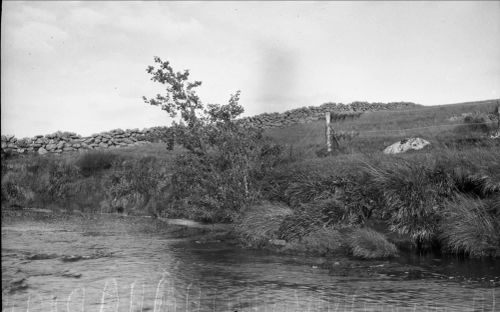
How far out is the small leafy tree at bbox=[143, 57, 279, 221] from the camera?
17.1m

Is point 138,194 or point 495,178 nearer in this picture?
point 495,178

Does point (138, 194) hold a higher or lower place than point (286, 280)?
higher

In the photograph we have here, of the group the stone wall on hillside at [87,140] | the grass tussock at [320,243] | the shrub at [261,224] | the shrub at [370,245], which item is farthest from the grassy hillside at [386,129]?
the shrub at [370,245]

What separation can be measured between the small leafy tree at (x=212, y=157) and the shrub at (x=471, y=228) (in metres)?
5.97

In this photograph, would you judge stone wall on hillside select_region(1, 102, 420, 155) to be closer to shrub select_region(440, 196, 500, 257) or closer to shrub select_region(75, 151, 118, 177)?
shrub select_region(75, 151, 118, 177)

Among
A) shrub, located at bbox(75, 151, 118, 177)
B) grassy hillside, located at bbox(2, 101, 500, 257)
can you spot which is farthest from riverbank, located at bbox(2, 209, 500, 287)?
shrub, located at bbox(75, 151, 118, 177)

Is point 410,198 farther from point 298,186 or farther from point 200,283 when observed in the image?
point 200,283

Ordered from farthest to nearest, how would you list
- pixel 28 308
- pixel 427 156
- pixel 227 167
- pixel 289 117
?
pixel 289 117, pixel 227 167, pixel 427 156, pixel 28 308

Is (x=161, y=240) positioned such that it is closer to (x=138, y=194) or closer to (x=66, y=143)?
(x=138, y=194)

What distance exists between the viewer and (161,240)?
15406 millimetres

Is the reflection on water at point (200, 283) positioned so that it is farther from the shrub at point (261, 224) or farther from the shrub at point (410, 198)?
the shrub at point (410, 198)

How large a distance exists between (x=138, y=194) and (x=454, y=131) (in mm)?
13941

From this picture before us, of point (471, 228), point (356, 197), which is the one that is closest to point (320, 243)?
point (356, 197)

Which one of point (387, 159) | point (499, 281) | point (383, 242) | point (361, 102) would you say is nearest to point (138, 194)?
point (387, 159)
